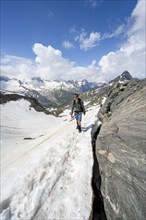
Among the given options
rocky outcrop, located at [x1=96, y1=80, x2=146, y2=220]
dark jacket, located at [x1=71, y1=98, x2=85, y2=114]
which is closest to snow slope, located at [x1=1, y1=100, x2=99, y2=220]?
rocky outcrop, located at [x1=96, y1=80, x2=146, y2=220]

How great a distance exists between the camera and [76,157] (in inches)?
454

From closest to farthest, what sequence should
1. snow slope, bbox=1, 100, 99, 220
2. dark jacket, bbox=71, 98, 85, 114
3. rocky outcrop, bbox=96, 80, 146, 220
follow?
rocky outcrop, bbox=96, 80, 146, 220 → snow slope, bbox=1, 100, 99, 220 → dark jacket, bbox=71, 98, 85, 114

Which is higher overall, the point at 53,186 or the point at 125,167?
the point at 125,167

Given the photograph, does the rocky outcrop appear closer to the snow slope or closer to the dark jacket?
the snow slope

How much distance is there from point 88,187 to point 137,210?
2672mm

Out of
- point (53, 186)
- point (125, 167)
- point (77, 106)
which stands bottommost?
point (53, 186)

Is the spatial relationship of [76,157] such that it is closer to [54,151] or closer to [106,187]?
[54,151]

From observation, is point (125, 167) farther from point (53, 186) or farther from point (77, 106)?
point (77, 106)

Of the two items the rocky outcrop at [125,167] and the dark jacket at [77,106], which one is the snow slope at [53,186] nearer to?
the rocky outcrop at [125,167]

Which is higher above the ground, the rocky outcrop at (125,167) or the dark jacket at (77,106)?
the dark jacket at (77,106)

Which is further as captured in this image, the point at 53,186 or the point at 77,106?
the point at 77,106

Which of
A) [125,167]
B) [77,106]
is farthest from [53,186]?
[77,106]

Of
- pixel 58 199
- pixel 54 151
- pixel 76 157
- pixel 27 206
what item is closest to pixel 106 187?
pixel 58 199

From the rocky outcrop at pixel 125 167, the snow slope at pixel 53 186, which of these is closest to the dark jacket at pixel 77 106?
the snow slope at pixel 53 186
